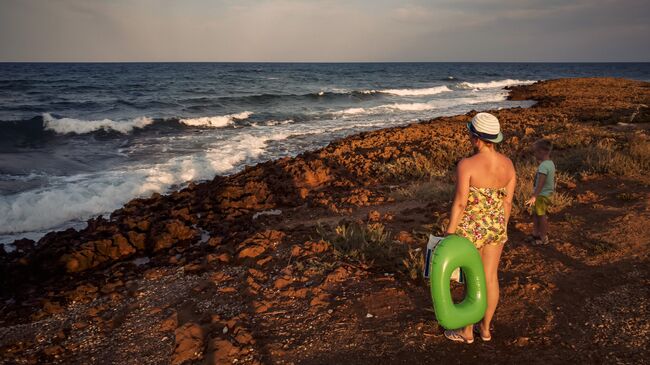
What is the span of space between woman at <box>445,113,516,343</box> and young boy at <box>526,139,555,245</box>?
1.94 meters

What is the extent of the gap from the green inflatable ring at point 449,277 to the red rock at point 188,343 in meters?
2.02

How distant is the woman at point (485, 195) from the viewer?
9.93 ft

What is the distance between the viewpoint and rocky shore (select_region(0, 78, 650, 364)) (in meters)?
3.56

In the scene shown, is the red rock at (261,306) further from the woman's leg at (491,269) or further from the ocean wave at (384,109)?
the ocean wave at (384,109)

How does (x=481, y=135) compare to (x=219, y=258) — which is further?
(x=219, y=258)

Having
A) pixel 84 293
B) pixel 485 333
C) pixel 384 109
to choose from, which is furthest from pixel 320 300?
pixel 384 109

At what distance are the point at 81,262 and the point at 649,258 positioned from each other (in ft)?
22.7

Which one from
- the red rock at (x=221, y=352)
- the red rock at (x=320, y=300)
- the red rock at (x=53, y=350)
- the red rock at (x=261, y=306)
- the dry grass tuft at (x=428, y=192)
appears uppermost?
the dry grass tuft at (x=428, y=192)

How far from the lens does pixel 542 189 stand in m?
5.10

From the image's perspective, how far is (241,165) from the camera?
1209 cm

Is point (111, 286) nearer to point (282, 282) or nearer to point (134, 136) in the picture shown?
point (282, 282)

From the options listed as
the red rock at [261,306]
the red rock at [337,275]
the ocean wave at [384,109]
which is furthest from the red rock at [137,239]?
the ocean wave at [384,109]

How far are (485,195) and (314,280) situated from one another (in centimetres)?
225

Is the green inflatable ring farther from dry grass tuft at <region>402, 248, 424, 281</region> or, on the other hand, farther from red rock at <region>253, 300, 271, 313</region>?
red rock at <region>253, 300, 271, 313</region>
